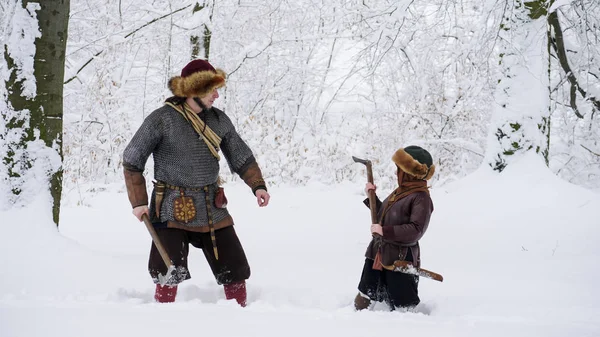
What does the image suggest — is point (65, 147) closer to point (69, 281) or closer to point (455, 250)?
point (69, 281)

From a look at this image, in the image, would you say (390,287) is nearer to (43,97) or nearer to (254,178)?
(254,178)

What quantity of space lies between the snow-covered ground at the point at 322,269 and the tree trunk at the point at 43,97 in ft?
1.06

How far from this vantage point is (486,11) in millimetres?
5746

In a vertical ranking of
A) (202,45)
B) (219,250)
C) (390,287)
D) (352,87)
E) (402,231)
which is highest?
(202,45)

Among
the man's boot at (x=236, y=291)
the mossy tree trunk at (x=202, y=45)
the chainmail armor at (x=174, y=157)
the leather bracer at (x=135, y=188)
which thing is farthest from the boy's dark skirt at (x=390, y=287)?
the mossy tree trunk at (x=202, y=45)

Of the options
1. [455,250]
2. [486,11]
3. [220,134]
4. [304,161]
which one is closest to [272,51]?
[304,161]

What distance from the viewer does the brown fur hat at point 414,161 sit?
3549 mm

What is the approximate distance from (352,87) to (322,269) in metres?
5.66

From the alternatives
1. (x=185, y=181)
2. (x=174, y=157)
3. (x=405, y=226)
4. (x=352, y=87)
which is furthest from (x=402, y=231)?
(x=352, y=87)

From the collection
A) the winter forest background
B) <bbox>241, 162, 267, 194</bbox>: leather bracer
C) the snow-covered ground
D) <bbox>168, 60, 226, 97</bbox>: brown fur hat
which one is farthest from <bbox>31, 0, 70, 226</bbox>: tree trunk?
the winter forest background

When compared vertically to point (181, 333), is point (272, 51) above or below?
above

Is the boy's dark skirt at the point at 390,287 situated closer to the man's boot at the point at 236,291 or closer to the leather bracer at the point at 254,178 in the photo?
the man's boot at the point at 236,291

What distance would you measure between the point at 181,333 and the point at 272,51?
35.1 ft

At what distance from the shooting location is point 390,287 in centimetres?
367
